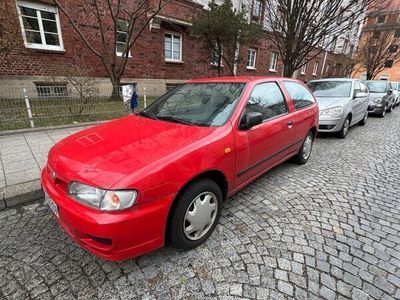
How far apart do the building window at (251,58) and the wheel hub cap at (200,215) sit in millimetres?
17576

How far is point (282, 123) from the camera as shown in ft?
11.1

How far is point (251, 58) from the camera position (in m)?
18.5

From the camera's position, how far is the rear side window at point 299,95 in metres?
3.87

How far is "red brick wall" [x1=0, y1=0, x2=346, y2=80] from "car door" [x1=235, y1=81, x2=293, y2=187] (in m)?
8.41

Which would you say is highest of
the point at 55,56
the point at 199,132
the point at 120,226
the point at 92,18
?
the point at 92,18

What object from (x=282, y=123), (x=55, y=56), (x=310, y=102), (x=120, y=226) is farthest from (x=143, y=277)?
(x=55, y=56)

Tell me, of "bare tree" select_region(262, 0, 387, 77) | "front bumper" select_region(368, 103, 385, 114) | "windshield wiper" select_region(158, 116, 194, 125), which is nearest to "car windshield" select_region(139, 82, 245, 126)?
"windshield wiper" select_region(158, 116, 194, 125)

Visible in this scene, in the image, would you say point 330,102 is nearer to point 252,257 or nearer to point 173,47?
point 252,257

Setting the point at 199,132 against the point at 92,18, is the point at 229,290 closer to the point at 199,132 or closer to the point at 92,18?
the point at 199,132

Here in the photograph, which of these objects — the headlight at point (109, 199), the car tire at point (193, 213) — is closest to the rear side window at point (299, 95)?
the car tire at point (193, 213)

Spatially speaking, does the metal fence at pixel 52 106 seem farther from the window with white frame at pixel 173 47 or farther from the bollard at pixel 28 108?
the window with white frame at pixel 173 47

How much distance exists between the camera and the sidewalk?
10.1 ft

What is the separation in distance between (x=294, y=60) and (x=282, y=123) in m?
8.93

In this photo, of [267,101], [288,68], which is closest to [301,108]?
[267,101]
